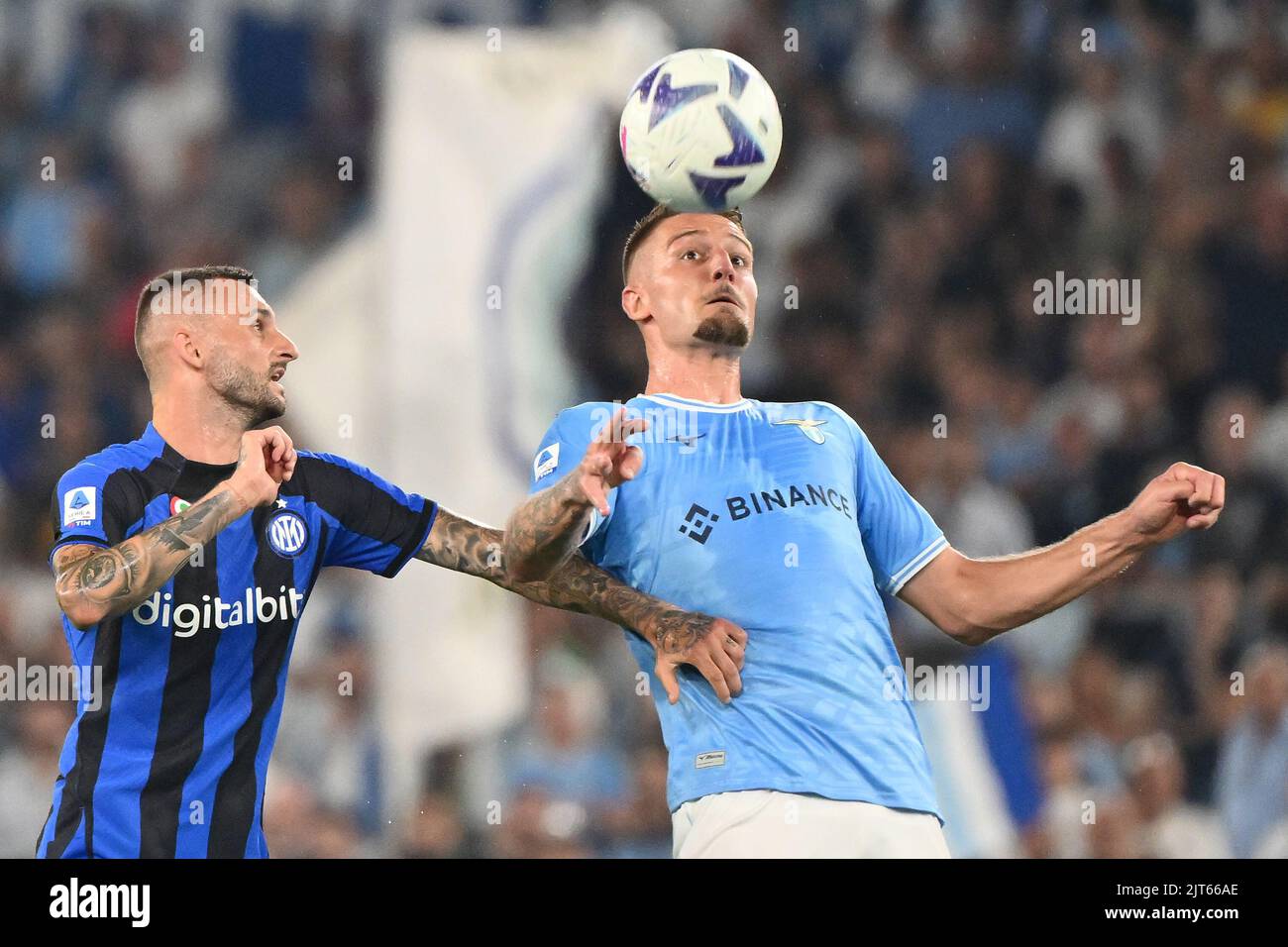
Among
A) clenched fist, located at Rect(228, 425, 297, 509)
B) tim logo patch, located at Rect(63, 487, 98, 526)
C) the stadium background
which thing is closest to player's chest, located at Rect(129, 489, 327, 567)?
tim logo patch, located at Rect(63, 487, 98, 526)

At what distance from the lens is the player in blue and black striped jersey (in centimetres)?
450

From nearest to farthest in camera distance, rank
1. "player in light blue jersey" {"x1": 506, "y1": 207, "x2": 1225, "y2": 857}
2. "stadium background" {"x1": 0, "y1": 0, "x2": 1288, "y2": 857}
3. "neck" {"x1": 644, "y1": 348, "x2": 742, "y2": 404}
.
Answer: "player in light blue jersey" {"x1": 506, "y1": 207, "x2": 1225, "y2": 857}, "neck" {"x1": 644, "y1": 348, "x2": 742, "y2": 404}, "stadium background" {"x1": 0, "y1": 0, "x2": 1288, "y2": 857}

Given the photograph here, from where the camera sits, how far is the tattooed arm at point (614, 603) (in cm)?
452

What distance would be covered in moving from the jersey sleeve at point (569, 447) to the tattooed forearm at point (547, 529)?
209 mm

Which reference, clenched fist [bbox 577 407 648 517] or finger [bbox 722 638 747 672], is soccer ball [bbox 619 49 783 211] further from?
finger [bbox 722 638 747 672]

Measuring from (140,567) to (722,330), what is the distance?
174cm

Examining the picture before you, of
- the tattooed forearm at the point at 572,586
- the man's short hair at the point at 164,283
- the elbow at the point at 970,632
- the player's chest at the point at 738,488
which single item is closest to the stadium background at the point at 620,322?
the tattooed forearm at the point at 572,586

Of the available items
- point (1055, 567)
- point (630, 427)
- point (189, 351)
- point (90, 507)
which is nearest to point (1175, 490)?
point (1055, 567)

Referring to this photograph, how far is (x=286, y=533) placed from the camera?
16.2 ft

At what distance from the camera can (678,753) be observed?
15.3 ft

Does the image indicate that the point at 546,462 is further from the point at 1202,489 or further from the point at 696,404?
the point at 1202,489

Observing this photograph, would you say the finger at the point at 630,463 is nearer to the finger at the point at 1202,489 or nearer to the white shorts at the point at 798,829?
the white shorts at the point at 798,829

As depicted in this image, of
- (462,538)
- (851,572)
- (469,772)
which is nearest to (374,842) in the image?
(469,772)

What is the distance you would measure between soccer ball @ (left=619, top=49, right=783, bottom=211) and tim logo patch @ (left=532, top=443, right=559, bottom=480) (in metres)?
0.80
